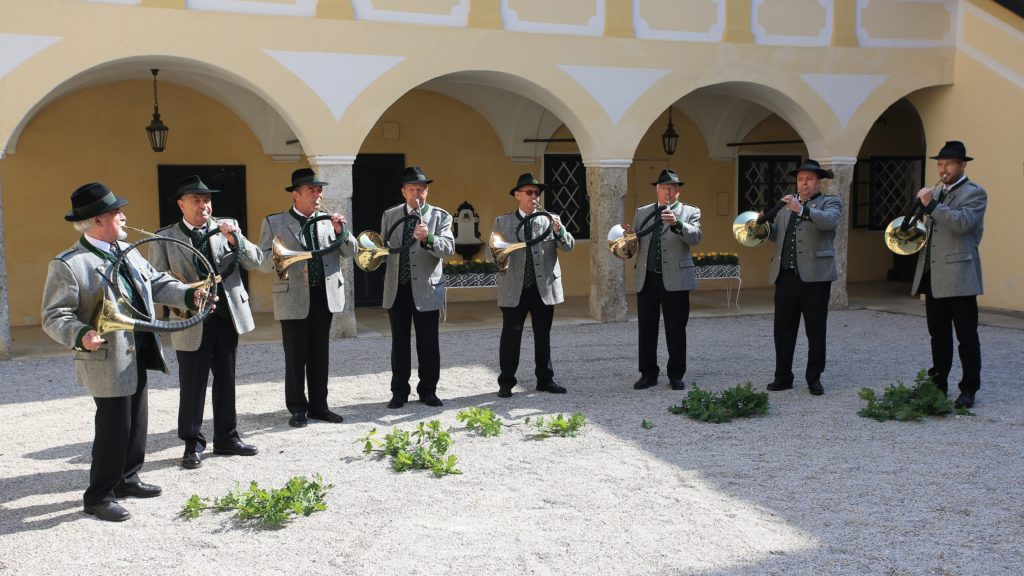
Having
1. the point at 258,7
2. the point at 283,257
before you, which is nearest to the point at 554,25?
the point at 258,7

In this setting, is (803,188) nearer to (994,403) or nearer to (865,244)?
(994,403)

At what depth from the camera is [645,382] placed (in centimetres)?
847

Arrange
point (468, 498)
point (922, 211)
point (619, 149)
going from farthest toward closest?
1. point (619, 149)
2. point (922, 211)
3. point (468, 498)

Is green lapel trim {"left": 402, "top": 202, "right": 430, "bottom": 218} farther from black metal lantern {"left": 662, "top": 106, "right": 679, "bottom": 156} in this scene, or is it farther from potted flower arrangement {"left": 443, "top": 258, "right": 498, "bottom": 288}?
black metal lantern {"left": 662, "top": 106, "right": 679, "bottom": 156}

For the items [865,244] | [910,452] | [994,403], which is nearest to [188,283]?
[910,452]

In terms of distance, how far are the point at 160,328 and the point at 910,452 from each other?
470 cm

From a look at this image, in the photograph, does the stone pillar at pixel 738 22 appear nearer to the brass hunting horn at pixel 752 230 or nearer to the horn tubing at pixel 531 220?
the brass hunting horn at pixel 752 230

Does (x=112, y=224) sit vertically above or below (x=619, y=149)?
below

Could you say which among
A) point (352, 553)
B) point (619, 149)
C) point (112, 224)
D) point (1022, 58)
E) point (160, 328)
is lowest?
point (352, 553)

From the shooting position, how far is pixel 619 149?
12.5 m

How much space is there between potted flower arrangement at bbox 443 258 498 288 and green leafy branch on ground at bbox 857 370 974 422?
262 inches

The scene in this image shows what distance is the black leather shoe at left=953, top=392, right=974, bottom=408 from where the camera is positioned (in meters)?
7.44

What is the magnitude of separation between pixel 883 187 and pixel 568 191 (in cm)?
614

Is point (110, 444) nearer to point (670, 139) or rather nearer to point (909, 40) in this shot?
point (670, 139)
